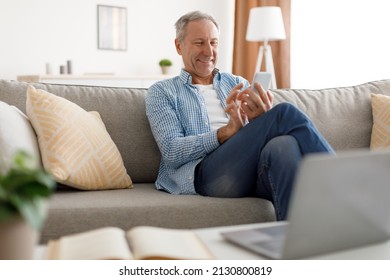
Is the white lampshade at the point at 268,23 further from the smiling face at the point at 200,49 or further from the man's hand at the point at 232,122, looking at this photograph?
the man's hand at the point at 232,122

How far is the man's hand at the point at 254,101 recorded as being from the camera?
1.96 m

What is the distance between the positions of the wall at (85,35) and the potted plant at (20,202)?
4.32 m

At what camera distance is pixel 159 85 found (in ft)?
7.29

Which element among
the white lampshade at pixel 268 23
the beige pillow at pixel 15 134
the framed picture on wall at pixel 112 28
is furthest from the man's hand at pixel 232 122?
the framed picture on wall at pixel 112 28

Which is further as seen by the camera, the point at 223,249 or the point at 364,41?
the point at 364,41

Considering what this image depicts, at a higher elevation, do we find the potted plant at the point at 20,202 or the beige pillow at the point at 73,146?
the potted plant at the point at 20,202

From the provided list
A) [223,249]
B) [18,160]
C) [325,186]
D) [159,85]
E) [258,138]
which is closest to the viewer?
[18,160]

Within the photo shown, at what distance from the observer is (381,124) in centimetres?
233

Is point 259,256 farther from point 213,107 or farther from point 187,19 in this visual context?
point 187,19

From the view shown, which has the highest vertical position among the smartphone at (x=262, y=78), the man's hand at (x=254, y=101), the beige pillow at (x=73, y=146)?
the smartphone at (x=262, y=78)

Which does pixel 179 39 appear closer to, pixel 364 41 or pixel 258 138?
pixel 258 138

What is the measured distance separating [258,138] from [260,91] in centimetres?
25

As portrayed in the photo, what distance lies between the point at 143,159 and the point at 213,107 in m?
0.37
